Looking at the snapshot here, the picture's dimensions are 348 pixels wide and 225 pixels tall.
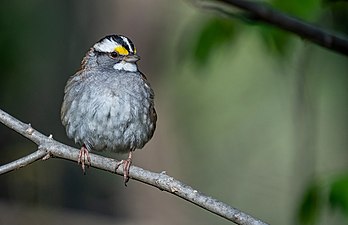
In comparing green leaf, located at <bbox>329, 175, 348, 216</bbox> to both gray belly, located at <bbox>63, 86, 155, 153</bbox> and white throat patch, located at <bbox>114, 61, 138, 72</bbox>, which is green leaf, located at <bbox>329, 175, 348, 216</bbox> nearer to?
gray belly, located at <bbox>63, 86, 155, 153</bbox>

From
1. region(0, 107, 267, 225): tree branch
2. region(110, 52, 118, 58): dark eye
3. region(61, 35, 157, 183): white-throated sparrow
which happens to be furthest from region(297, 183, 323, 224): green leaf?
region(110, 52, 118, 58): dark eye

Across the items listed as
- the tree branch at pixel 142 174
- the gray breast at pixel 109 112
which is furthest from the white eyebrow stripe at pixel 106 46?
the tree branch at pixel 142 174

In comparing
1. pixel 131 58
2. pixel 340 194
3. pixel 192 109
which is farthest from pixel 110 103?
pixel 192 109

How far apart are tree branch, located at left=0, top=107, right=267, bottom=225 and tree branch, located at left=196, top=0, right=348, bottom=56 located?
47.0 inches

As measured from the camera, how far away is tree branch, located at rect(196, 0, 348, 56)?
4.23m

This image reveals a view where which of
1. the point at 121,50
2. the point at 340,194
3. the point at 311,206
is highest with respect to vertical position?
the point at 121,50

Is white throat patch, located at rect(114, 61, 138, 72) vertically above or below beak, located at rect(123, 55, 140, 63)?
below

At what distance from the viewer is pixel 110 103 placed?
4.45 meters

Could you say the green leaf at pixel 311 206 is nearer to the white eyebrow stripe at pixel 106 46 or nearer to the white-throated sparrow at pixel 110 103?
the white-throated sparrow at pixel 110 103

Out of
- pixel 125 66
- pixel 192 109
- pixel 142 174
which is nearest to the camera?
pixel 142 174

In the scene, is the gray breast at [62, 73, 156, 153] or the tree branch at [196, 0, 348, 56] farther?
the gray breast at [62, 73, 156, 153]

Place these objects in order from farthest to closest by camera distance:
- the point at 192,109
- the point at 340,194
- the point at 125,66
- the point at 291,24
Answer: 1. the point at 192,109
2. the point at 125,66
3. the point at 291,24
4. the point at 340,194

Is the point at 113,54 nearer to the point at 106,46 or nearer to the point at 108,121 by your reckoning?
the point at 106,46

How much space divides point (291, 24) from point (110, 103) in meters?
1.06
